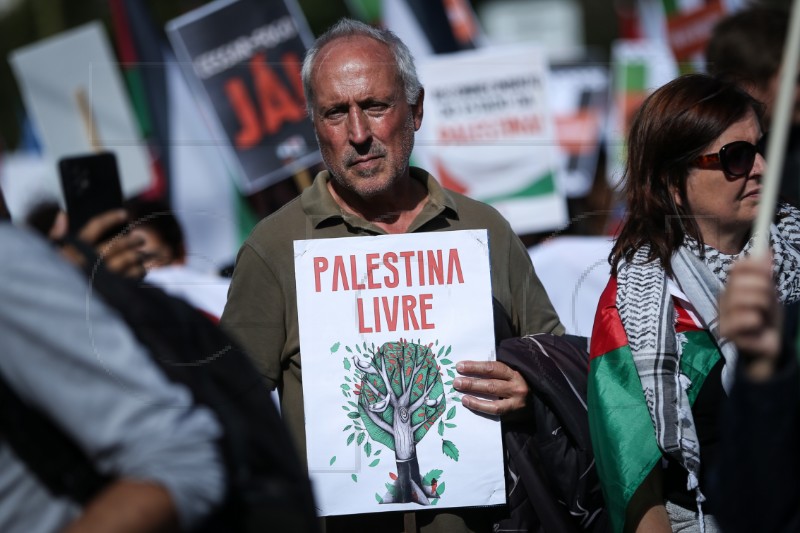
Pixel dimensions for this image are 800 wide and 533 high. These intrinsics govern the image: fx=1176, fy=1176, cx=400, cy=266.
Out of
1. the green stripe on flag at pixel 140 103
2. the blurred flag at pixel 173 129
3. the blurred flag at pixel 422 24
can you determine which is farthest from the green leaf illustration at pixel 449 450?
the blurred flag at pixel 422 24

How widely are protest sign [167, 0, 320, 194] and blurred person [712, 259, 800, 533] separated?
12.6 feet

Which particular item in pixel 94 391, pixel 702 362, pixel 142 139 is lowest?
pixel 142 139

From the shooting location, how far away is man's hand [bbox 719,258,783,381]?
1.67m

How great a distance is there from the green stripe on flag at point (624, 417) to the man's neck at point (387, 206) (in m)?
0.61

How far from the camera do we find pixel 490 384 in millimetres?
2754

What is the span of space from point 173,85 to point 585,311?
428cm

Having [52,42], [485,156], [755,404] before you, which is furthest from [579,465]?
[52,42]

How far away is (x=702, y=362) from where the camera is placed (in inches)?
102

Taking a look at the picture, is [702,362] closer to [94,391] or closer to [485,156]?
[94,391]

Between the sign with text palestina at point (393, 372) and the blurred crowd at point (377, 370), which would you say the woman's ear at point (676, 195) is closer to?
the blurred crowd at point (377, 370)

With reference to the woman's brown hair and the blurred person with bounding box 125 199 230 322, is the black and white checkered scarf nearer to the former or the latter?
the woman's brown hair

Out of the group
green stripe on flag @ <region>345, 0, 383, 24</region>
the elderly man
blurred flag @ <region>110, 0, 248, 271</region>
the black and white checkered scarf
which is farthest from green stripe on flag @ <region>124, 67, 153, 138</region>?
the black and white checkered scarf

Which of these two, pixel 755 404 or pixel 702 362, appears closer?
pixel 755 404

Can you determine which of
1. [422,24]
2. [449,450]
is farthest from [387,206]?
[422,24]
